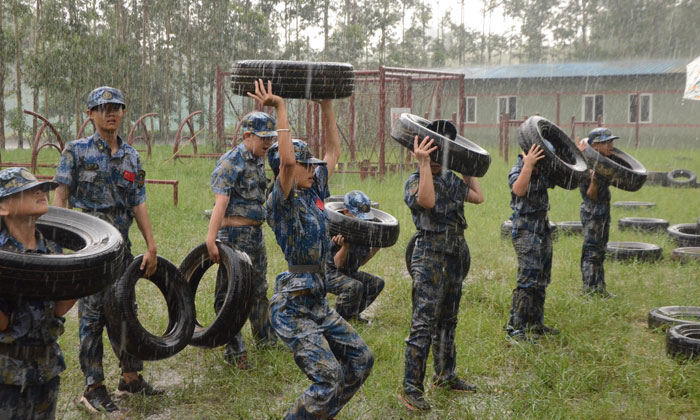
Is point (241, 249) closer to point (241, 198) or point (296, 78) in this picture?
point (241, 198)

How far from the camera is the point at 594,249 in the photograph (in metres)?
6.68

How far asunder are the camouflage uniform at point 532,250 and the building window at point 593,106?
27.0 m

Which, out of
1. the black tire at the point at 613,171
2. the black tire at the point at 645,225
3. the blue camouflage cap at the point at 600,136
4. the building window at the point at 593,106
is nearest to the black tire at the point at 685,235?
the black tire at the point at 645,225

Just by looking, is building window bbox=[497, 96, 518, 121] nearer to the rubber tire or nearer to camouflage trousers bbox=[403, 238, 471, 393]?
the rubber tire

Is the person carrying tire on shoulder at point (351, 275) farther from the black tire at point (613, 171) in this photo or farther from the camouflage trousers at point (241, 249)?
the black tire at point (613, 171)

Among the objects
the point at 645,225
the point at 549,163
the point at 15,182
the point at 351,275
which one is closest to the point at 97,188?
the point at 15,182

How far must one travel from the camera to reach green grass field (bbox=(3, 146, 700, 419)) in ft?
13.7

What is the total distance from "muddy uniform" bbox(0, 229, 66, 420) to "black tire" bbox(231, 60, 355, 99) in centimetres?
175

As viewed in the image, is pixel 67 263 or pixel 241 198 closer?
pixel 67 263

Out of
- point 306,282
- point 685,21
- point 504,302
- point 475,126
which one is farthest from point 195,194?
point 685,21

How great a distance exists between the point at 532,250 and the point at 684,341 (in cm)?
133

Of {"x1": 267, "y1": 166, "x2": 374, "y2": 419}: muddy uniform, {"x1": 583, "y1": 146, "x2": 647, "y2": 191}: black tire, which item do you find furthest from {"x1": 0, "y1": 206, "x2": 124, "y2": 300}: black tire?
{"x1": 583, "y1": 146, "x2": 647, "y2": 191}: black tire

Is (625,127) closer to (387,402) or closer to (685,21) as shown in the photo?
(685,21)

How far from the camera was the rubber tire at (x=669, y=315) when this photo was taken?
→ 18.4 ft
